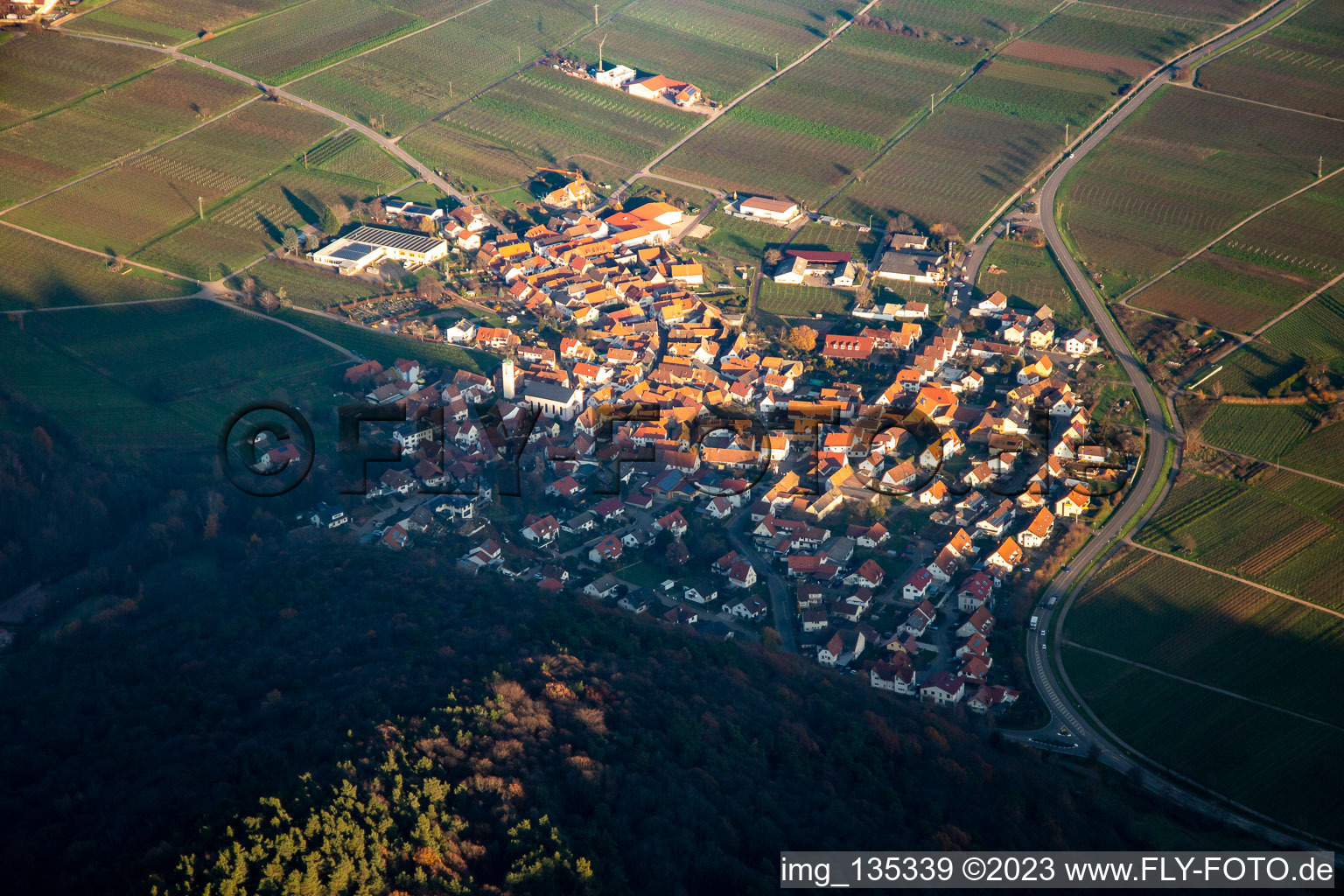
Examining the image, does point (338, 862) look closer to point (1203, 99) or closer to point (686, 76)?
point (686, 76)

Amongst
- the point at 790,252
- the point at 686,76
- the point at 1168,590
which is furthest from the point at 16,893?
the point at 686,76

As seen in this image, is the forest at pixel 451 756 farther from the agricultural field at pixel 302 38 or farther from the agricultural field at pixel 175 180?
the agricultural field at pixel 302 38

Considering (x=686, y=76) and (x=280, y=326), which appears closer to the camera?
(x=280, y=326)

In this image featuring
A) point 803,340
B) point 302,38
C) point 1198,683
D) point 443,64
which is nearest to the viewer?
point 1198,683

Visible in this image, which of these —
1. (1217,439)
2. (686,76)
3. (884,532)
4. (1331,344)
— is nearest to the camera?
(884,532)

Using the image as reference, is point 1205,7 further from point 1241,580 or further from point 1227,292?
point 1241,580

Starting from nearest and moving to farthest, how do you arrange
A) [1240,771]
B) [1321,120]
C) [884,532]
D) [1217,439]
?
[1240,771], [884,532], [1217,439], [1321,120]

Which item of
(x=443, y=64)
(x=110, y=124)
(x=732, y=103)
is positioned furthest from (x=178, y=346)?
(x=732, y=103)
